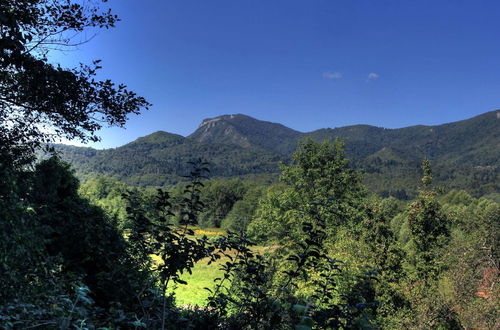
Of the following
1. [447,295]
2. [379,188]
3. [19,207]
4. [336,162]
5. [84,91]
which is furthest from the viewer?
[379,188]

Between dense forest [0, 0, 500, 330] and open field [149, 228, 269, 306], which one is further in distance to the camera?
open field [149, 228, 269, 306]

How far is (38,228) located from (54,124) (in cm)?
212

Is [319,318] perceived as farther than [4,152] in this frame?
No

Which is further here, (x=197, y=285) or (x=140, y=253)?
(x=197, y=285)

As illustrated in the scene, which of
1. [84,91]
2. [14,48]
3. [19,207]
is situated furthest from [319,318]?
[84,91]

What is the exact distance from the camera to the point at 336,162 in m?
A: 22.2

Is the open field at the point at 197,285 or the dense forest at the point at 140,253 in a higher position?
the dense forest at the point at 140,253

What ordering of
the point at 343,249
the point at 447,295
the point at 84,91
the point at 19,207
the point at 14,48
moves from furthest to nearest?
the point at 343,249 → the point at 447,295 → the point at 84,91 → the point at 19,207 → the point at 14,48

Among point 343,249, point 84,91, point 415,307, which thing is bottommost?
point 415,307

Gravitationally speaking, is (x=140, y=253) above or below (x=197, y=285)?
above

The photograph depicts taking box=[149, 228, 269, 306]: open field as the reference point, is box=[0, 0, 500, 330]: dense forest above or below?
above

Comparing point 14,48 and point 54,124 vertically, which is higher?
point 14,48

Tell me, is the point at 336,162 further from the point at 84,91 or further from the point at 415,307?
the point at 84,91

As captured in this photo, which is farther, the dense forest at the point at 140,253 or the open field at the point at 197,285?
the open field at the point at 197,285
